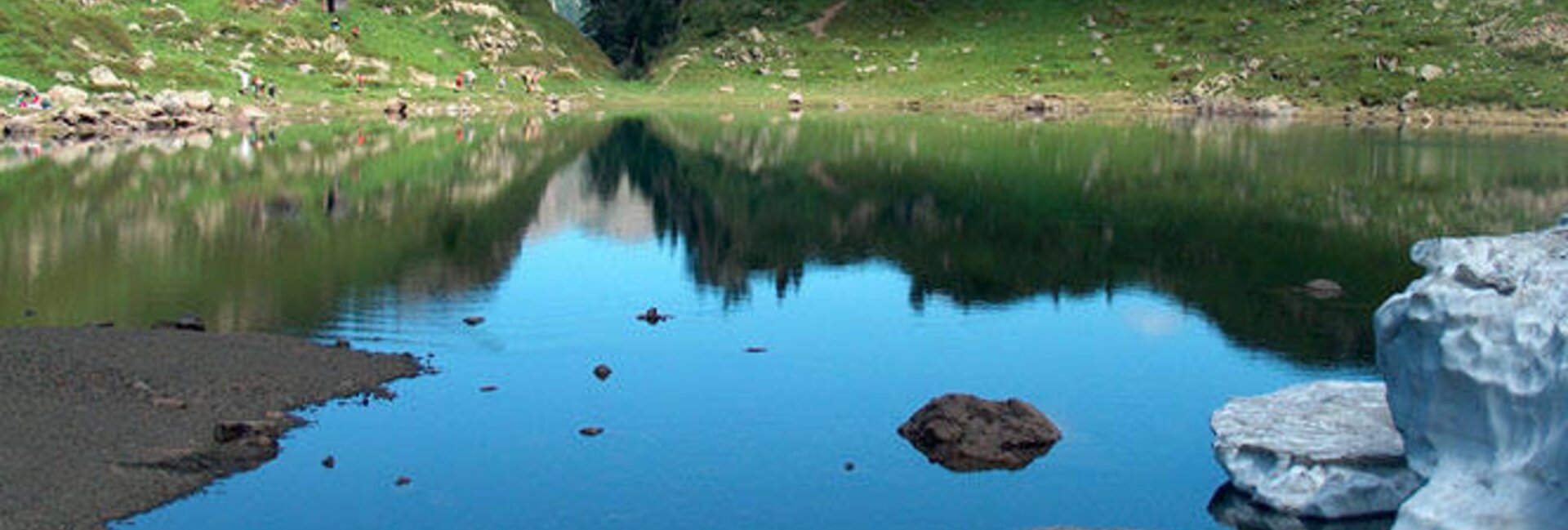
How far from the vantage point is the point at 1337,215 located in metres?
73.2

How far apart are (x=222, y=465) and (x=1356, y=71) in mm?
165011

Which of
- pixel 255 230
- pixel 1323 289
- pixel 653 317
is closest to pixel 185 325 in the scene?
pixel 653 317

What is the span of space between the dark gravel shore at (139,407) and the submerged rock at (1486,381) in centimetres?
2064

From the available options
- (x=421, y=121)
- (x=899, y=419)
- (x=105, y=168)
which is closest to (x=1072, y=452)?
(x=899, y=419)

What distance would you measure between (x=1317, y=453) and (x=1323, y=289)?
87.1 feet

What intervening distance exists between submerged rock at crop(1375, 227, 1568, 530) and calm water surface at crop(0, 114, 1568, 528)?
2874 mm

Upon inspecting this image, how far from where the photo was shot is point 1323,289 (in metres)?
51.9

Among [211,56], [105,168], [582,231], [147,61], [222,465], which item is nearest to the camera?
[222,465]

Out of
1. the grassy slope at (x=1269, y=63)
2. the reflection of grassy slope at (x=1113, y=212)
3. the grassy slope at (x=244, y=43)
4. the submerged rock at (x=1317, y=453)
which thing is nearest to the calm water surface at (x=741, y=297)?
the reflection of grassy slope at (x=1113, y=212)

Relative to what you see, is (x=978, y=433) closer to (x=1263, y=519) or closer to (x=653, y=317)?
(x=1263, y=519)

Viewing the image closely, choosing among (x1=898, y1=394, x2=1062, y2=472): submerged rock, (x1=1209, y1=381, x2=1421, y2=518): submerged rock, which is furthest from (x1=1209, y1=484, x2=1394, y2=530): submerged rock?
(x1=898, y1=394, x2=1062, y2=472): submerged rock

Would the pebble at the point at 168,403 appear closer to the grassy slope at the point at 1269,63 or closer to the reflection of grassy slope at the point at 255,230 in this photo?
the reflection of grassy slope at the point at 255,230

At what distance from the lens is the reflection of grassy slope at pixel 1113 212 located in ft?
176

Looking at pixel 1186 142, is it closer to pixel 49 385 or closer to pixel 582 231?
pixel 582 231
